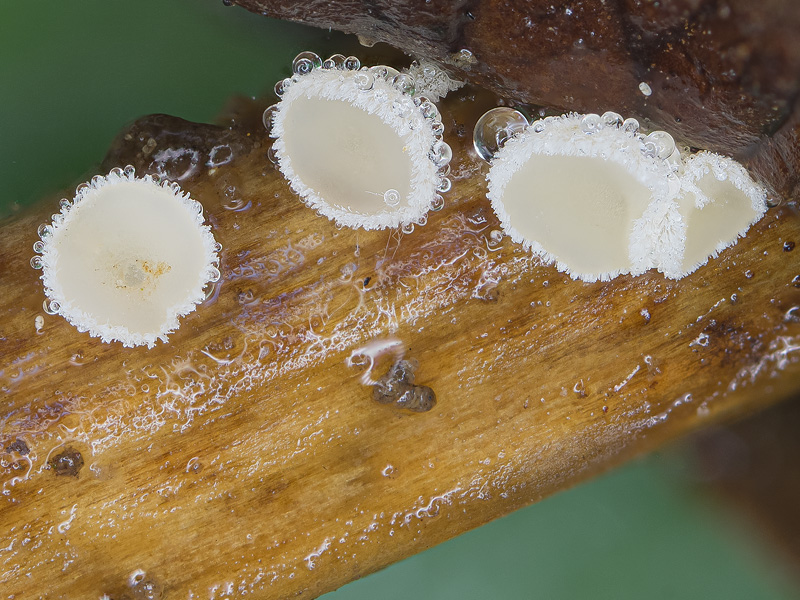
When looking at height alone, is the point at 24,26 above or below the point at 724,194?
below

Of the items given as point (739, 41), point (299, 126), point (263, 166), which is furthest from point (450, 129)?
point (739, 41)

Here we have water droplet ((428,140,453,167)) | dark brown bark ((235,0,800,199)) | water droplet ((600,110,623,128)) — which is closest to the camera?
dark brown bark ((235,0,800,199))

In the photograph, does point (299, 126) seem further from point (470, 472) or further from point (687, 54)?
point (470, 472)

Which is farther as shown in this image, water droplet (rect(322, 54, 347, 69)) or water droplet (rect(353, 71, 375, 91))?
water droplet (rect(322, 54, 347, 69))

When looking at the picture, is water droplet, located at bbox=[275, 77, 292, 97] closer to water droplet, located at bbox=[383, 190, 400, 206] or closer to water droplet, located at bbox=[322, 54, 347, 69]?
water droplet, located at bbox=[322, 54, 347, 69]

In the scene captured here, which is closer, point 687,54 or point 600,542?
point 687,54

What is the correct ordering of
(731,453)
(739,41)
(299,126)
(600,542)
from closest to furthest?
(739,41) < (299,126) < (731,453) < (600,542)

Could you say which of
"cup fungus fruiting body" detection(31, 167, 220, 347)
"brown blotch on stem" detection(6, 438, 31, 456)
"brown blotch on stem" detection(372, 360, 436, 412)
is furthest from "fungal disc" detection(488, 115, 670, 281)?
"brown blotch on stem" detection(6, 438, 31, 456)
